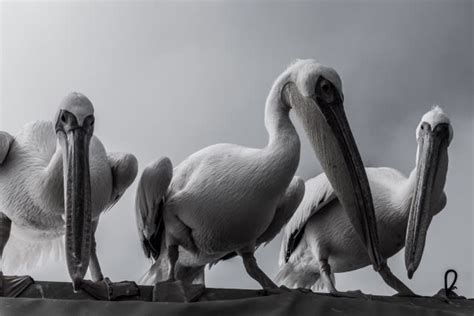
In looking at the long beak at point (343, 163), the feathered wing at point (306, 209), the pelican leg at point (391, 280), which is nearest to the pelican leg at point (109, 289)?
the long beak at point (343, 163)

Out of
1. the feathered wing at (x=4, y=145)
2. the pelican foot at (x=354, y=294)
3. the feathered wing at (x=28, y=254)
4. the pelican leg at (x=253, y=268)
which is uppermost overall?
the feathered wing at (x=4, y=145)

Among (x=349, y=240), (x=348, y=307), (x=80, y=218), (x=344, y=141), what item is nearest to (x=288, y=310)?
(x=348, y=307)

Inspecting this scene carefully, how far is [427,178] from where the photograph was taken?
465 cm

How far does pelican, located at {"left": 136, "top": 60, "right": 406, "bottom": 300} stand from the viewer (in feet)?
13.8

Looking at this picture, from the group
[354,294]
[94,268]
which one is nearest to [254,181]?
[354,294]

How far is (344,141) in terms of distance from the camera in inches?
166

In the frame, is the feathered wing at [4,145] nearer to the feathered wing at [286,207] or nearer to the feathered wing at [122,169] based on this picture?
the feathered wing at [122,169]

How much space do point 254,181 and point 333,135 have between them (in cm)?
42

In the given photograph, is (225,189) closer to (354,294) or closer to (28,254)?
(354,294)

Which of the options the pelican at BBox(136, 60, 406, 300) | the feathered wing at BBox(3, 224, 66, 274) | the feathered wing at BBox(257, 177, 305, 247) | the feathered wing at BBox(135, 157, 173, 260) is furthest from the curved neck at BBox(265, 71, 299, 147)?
the feathered wing at BBox(3, 224, 66, 274)

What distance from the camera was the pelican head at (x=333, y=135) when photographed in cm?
415

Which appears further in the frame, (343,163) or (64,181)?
(343,163)

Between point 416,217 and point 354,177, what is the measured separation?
1.67 feet

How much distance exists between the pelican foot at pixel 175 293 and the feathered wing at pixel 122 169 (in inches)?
44.0
